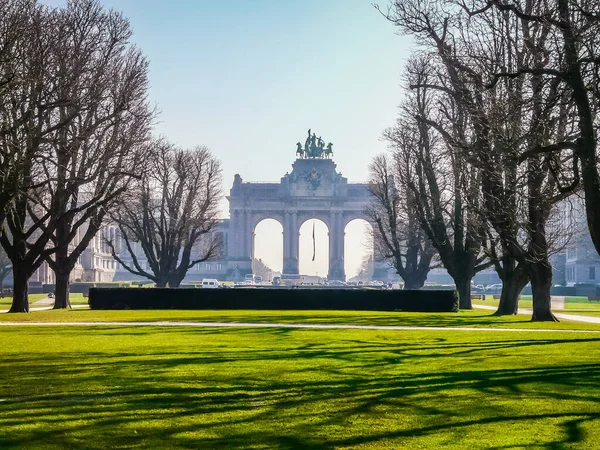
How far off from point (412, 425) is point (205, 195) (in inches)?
1831

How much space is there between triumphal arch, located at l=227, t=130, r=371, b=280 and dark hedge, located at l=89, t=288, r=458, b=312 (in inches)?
3663

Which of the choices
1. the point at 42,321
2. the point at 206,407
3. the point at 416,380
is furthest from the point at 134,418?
the point at 42,321

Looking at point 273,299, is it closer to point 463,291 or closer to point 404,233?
point 463,291

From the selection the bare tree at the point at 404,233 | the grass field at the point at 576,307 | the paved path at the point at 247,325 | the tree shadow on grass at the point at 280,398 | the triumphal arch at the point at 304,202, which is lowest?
the grass field at the point at 576,307

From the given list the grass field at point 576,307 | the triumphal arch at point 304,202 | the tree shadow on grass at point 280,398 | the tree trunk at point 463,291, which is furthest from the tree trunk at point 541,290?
the triumphal arch at point 304,202

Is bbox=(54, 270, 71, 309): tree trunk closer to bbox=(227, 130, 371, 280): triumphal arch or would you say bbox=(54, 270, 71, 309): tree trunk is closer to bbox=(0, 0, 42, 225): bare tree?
bbox=(0, 0, 42, 225): bare tree

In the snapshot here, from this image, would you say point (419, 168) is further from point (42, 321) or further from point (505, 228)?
point (42, 321)

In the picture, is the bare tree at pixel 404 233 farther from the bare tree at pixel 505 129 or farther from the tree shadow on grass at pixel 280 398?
the tree shadow on grass at pixel 280 398

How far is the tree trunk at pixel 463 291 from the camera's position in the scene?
41.1 m

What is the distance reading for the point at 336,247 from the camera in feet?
452

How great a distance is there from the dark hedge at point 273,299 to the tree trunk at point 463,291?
72.5 inches

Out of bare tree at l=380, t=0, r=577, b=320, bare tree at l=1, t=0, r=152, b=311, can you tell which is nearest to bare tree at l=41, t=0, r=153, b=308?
bare tree at l=1, t=0, r=152, b=311

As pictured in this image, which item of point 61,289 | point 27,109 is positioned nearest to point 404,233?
point 61,289

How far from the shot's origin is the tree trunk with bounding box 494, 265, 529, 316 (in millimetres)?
34062
